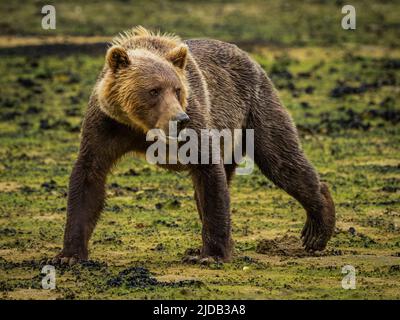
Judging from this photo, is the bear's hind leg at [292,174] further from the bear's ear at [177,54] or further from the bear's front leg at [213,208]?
the bear's ear at [177,54]

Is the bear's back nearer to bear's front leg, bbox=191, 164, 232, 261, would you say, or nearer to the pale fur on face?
bear's front leg, bbox=191, 164, 232, 261

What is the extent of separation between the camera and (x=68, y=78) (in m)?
23.5

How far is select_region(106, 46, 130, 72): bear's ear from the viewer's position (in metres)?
9.85

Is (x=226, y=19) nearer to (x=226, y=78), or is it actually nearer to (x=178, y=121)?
(x=226, y=78)

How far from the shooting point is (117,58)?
9.91m

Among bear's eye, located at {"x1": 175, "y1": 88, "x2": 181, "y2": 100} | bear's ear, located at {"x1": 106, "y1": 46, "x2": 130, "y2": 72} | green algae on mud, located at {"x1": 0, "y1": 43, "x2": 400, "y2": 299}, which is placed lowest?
green algae on mud, located at {"x1": 0, "y1": 43, "x2": 400, "y2": 299}

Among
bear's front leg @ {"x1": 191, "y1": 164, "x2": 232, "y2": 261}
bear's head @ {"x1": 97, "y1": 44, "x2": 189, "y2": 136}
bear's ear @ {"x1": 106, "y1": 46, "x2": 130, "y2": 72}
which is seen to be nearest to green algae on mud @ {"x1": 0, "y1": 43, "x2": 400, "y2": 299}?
bear's front leg @ {"x1": 191, "y1": 164, "x2": 232, "y2": 261}

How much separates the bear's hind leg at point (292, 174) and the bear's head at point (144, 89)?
5.18ft

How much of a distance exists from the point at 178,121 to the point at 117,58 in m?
0.82

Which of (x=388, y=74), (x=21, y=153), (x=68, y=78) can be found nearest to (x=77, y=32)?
(x=68, y=78)

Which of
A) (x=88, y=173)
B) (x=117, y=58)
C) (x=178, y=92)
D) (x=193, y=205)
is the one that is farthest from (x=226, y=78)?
(x=193, y=205)

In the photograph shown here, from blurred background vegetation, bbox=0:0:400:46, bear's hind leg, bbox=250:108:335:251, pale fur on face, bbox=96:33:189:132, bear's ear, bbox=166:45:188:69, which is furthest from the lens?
blurred background vegetation, bbox=0:0:400:46

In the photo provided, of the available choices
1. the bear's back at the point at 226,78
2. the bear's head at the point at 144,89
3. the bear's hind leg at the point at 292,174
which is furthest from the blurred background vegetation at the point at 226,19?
the bear's head at the point at 144,89
